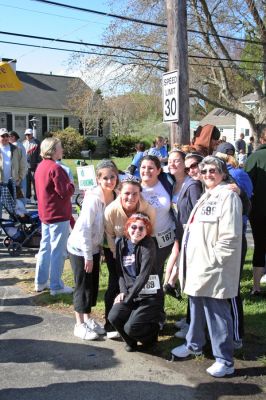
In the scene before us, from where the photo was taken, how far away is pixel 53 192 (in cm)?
597

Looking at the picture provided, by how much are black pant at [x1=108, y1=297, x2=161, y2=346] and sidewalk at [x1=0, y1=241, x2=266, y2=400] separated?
199mm

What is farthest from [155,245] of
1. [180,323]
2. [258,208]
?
[258,208]

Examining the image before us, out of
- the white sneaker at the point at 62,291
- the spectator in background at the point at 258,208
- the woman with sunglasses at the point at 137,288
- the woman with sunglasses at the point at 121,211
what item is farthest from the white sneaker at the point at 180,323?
the white sneaker at the point at 62,291

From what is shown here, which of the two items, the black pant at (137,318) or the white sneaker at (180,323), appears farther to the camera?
the white sneaker at (180,323)

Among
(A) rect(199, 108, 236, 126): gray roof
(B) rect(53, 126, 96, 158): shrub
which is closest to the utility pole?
(B) rect(53, 126, 96, 158): shrub

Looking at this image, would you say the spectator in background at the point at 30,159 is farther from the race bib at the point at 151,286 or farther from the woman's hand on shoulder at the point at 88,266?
the race bib at the point at 151,286

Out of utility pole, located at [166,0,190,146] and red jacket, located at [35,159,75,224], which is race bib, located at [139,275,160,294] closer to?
red jacket, located at [35,159,75,224]

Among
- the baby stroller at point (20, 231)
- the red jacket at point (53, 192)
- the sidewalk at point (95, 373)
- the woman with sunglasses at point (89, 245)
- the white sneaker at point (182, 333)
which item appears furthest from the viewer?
the baby stroller at point (20, 231)

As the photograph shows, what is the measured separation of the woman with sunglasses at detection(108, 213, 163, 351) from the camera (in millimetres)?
4344

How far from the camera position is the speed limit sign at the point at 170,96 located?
22.8 feet

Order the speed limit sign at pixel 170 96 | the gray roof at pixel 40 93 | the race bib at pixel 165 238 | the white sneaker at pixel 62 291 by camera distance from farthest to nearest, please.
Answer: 1. the gray roof at pixel 40 93
2. the speed limit sign at pixel 170 96
3. the white sneaker at pixel 62 291
4. the race bib at pixel 165 238

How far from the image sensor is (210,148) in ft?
20.6

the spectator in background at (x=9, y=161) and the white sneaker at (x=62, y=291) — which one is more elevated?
the spectator in background at (x=9, y=161)

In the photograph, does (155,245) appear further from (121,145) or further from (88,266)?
Result: (121,145)
